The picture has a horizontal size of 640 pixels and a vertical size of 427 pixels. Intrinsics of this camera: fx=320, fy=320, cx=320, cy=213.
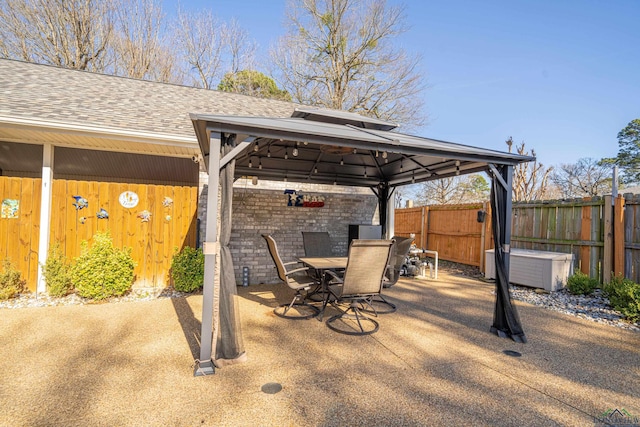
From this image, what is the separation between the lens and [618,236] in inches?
215

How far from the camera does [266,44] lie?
16.1m

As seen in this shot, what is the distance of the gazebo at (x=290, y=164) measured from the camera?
9.76ft

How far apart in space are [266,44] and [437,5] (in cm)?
917

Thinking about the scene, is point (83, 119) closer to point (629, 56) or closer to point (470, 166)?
point (470, 166)

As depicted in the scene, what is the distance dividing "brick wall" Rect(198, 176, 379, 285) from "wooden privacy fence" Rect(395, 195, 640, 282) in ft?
10.4

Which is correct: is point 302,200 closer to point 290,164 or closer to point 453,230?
point 290,164

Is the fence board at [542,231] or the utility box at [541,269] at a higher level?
the fence board at [542,231]

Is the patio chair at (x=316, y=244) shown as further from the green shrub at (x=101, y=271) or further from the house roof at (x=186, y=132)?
the green shrub at (x=101, y=271)

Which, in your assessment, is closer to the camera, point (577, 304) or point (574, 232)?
point (577, 304)

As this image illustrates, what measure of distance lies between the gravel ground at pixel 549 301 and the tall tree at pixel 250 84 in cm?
1284

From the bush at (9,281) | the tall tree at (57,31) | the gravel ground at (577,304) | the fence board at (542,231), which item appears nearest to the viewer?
the gravel ground at (577,304)

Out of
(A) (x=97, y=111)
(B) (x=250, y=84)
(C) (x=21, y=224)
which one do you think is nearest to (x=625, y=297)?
(A) (x=97, y=111)

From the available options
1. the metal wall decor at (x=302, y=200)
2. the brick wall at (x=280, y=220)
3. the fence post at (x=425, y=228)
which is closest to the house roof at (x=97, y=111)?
the brick wall at (x=280, y=220)

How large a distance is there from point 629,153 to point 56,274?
26.1 meters
